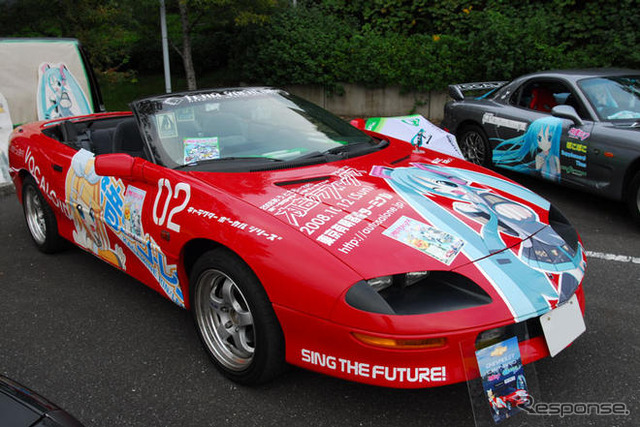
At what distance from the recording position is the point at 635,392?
8.45 feet

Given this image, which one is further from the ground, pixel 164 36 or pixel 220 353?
pixel 164 36

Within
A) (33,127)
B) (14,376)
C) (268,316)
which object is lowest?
(14,376)

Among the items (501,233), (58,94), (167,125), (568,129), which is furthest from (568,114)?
(58,94)

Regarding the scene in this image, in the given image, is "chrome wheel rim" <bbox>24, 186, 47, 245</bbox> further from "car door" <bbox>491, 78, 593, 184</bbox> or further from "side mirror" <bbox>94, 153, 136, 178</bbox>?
"car door" <bbox>491, 78, 593, 184</bbox>

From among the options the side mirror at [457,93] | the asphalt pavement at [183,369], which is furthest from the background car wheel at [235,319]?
the side mirror at [457,93]

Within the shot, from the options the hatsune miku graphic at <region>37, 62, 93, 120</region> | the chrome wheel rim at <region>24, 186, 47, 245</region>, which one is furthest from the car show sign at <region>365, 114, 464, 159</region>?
the hatsune miku graphic at <region>37, 62, 93, 120</region>

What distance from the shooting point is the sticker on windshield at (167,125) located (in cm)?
331

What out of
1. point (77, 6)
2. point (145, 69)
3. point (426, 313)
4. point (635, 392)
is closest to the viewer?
point (426, 313)

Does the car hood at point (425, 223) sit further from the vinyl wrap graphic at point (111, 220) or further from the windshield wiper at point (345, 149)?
the vinyl wrap graphic at point (111, 220)

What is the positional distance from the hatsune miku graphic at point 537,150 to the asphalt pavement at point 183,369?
1519 mm

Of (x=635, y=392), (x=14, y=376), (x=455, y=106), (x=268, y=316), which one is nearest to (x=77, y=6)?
(x=455, y=106)

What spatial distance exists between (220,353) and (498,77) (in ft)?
26.8

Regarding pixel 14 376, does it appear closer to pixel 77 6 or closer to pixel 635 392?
pixel 635 392

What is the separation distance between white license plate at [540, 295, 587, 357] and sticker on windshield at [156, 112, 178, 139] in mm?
2230
